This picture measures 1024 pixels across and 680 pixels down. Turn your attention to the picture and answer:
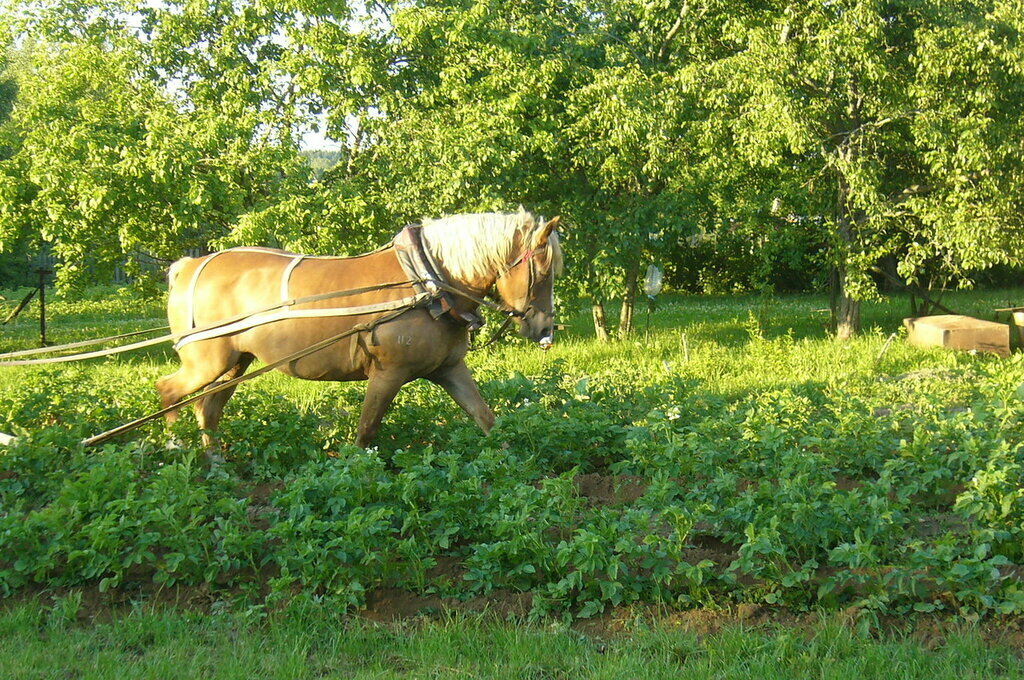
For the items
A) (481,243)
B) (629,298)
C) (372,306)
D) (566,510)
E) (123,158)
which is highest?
(123,158)

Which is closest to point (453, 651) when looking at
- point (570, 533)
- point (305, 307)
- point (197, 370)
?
point (570, 533)

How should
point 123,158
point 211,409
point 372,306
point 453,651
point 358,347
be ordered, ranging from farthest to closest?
point 123,158, point 211,409, point 358,347, point 372,306, point 453,651

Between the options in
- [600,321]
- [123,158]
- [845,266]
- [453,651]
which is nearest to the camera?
[453,651]

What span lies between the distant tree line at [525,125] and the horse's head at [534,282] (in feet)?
16.5

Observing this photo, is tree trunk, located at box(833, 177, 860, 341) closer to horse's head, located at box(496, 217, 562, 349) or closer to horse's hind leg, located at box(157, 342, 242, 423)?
horse's head, located at box(496, 217, 562, 349)

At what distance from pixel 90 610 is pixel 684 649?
2.41 meters

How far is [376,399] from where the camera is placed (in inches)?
237

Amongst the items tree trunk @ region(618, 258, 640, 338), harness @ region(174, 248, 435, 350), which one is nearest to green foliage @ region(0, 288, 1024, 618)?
harness @ region(174, 248, 435, 350)

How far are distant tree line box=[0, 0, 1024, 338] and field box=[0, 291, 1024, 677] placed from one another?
5894mm

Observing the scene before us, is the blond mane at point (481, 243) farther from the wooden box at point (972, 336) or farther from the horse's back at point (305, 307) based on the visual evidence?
the wooden box at point (972, 336)

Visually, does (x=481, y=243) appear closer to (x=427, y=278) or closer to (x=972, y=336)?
(x=427, y=278)

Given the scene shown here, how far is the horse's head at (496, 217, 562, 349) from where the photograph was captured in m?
5.83

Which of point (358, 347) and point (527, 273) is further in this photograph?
point (358, 347)

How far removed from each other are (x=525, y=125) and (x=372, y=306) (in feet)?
21.0
